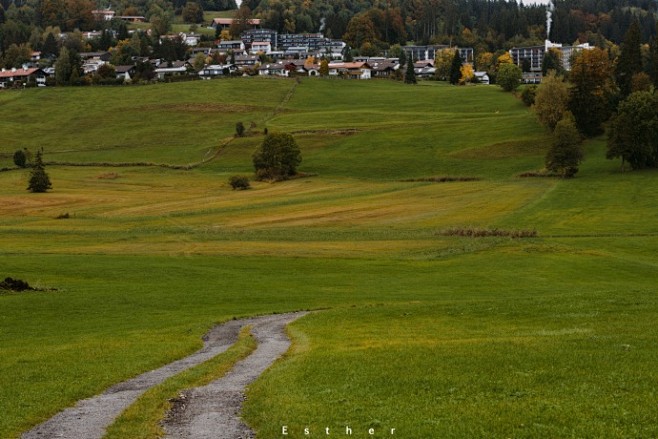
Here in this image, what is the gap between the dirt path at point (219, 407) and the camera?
19984 mm

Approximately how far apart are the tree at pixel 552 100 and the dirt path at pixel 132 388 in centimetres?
10952

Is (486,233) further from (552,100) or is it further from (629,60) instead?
(629,60)

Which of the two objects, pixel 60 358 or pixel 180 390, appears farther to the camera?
pixel 60 358

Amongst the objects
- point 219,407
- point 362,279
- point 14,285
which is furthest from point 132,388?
point 362,279

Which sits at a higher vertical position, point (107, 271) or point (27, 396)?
point (27, 396)

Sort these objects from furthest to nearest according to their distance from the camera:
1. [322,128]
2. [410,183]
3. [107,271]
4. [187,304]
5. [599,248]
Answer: [322,128] < [410,183] < [599,248] < [107,271] < [187,304]

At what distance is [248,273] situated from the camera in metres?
62.5

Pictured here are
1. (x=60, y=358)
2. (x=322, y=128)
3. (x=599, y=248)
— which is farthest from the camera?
(x=322, y=128)

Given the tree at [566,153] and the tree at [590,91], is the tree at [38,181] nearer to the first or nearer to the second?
the tree at [566,153]

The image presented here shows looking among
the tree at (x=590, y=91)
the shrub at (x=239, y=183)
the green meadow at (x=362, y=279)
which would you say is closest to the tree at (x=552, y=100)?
the tree at (x=590, y=91)

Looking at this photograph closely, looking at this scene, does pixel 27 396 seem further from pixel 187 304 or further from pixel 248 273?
pixel 248 273

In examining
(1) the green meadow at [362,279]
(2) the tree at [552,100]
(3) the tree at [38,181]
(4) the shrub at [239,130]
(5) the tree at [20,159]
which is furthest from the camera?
(4) the shrub at [239,130]

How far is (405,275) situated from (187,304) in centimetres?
1929

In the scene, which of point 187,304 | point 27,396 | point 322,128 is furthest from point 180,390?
point 322,128
